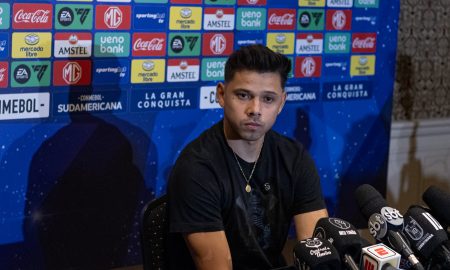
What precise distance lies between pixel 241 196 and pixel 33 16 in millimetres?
1073

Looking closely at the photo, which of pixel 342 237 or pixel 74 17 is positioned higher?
pixel 74 17

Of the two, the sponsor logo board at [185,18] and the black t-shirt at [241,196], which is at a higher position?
the sponsor logo board at [185,18]

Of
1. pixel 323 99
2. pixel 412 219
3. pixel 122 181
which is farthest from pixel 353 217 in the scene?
pixel 412 219

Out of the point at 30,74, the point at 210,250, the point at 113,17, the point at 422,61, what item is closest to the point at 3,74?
the point at 30,74

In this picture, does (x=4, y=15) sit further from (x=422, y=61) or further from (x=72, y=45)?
(x=422, y=61)

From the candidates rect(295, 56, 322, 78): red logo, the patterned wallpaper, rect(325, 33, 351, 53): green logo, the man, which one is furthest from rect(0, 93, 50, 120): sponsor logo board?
the patterned wallpaper

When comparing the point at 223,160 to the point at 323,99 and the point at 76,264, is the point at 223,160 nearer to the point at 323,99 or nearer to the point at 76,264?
the point at 76,264

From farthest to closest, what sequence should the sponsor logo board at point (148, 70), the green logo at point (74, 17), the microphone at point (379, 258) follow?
the sponsor logo board at point (148, 70), the green logo at point (74, 17), the microphone at point (379, 258)

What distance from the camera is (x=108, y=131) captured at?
2949 millimetres

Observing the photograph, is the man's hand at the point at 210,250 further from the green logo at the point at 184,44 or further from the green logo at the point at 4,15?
the green logo at the point at 184,44

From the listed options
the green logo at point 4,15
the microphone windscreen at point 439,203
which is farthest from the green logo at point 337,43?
the microphone windscreen at point 439,203

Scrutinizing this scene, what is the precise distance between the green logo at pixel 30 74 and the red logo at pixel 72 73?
3cm

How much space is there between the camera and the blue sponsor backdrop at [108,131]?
9.16 feet

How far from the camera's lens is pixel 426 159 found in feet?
13.5
